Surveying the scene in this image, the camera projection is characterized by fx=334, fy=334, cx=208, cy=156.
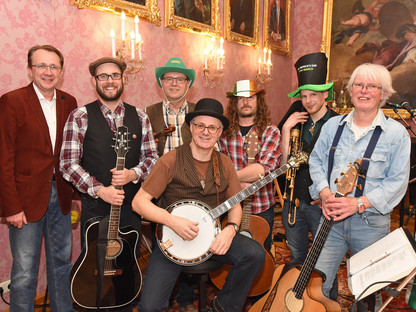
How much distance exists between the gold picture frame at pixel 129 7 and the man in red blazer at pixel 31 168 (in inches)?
38.6

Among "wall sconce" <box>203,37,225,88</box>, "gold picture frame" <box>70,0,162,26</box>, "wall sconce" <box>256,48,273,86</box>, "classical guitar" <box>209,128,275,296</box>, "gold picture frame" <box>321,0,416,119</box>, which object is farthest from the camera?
"gold picture frame" <box>321,0,416,119</box>

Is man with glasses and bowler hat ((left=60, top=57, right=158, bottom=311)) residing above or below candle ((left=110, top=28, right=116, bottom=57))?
below

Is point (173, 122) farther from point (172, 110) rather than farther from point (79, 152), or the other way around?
point (79, 152)

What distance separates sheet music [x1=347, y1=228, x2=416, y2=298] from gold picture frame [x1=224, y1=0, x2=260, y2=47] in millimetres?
4289

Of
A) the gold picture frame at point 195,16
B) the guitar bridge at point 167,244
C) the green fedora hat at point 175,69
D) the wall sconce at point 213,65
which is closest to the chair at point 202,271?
the guitar bridge at point 167,244

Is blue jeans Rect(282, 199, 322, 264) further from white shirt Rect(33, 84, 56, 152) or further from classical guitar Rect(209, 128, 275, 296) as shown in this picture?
white shirt Rect(33, 84, 56, 152)

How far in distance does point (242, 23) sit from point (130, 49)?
2644 millimetres

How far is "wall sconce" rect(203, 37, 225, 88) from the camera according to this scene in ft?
15.9

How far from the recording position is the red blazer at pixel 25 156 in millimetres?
2324

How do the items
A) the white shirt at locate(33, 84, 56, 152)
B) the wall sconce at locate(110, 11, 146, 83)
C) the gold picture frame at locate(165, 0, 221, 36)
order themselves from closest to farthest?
the white shirt at locate(33, 84, 56, 152)
the wall sconce at locate(110, 11, 146, 83)
the gold picture frame at locate(165, 0, 221, 36)

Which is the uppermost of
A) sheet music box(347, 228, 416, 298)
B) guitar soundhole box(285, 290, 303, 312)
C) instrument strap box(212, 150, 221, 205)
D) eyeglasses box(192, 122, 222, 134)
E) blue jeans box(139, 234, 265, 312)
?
eyeglasses box(192, 122, 222, 134)

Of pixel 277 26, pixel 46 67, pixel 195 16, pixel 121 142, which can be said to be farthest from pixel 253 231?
pixel 277 26

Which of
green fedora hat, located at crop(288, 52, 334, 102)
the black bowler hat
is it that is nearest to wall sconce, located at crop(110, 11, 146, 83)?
the black bowler hat

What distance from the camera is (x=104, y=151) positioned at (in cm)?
259
